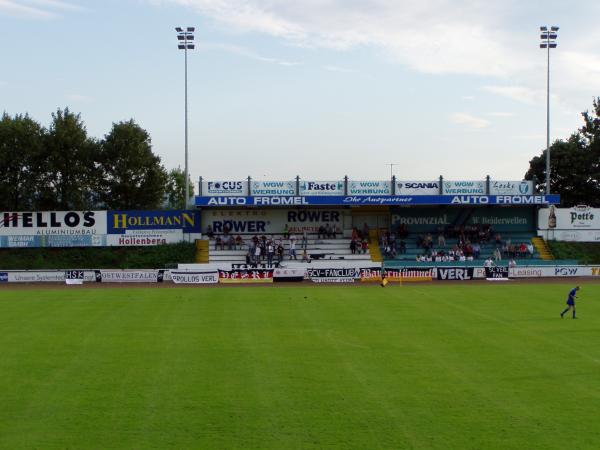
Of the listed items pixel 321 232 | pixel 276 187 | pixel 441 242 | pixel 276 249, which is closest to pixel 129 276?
pixel 276 249

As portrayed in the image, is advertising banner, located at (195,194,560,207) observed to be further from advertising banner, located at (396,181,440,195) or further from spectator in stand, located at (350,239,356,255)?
spectator in stand, located at (350,239,356,255)

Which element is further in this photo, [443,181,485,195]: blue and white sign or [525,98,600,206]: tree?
[525,98,600,206]: tree

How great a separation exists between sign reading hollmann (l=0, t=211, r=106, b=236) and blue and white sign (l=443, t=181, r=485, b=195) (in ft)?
89.0

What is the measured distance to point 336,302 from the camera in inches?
1157

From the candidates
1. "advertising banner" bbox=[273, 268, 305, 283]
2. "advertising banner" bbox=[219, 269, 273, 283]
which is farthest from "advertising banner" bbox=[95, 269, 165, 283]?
"advertising banner" bbox=[273, 268, 305, 283]

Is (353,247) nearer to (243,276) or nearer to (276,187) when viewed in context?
(276,187)

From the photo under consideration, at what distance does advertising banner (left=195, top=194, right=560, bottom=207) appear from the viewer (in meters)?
48.7

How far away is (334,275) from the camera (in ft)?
139

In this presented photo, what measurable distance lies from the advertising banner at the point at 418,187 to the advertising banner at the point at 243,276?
14272 mm

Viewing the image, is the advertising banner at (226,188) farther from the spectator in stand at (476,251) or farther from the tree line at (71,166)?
the spectator in stand at (476,251)

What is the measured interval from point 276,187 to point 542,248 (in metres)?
21.8

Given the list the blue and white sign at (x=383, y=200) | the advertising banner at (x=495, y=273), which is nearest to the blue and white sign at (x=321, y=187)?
the blue and white sign at (x=383, y=200)

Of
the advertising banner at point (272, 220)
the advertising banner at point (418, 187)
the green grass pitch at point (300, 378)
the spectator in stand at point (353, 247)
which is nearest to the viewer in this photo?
the green grass pitch at point (300, 378)

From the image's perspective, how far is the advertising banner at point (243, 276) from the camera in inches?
1646
